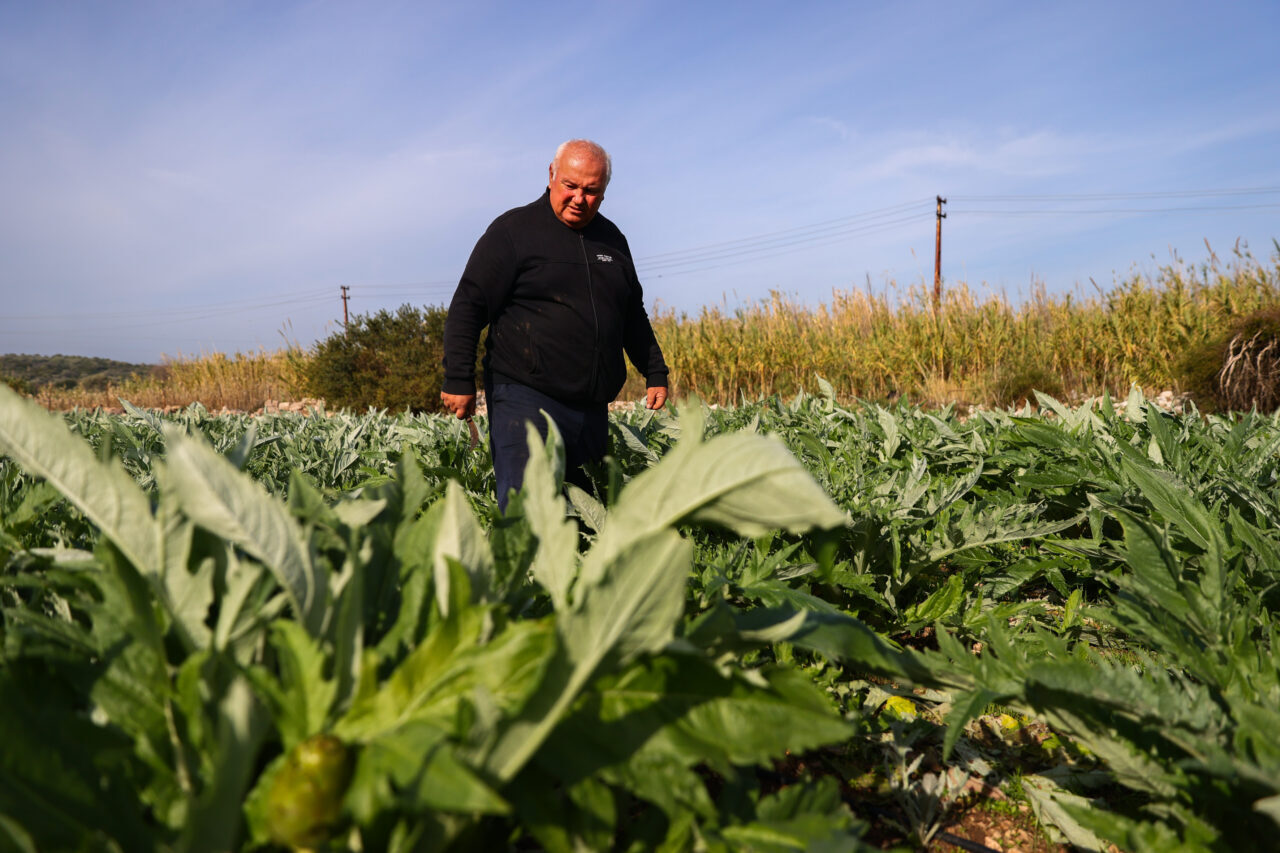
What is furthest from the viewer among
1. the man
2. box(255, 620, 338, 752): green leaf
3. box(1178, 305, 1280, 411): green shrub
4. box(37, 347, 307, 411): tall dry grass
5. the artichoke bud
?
box(37, 347, 307, 411): tall dry grass

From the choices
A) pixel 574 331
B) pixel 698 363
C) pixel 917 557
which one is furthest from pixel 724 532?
pixel 698 363

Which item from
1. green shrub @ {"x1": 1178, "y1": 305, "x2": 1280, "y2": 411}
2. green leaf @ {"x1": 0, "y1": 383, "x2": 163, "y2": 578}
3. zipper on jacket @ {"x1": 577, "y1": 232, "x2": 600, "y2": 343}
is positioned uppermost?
zipper on jacket @ {"x1": 577, "y1": 232, "x2": 600, "y2": 343}

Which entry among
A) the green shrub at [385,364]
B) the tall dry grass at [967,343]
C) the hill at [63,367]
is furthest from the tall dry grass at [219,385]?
the hill at [63,367]

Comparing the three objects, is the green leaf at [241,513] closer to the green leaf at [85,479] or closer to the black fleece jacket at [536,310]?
the green leaf at [85,479]

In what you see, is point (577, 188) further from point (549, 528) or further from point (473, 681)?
point (473, 681)

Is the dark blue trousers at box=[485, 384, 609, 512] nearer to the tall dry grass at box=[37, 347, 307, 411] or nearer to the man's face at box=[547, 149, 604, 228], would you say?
the man's face at box=[547, 149, 604, 228]

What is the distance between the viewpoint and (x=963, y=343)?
575 inches

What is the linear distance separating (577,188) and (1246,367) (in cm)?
928

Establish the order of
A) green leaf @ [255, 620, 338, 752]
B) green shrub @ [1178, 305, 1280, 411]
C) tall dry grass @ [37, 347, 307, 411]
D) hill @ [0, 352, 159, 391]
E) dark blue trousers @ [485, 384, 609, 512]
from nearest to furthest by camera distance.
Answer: green leaf @ [255, 620, 338, 752] < dark blue trousers @ [485, 384, 609, 512] < green shrub @ [1178, 305, 1280, 411] < tall dry grass @ [37, 347, 307, 411] < hill @ [0, 352, 159, 391]

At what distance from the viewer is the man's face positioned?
367cm

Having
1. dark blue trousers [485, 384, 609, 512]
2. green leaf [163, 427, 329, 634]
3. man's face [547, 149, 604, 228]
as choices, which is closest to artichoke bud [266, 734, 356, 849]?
green leaf [163, 427, 329, 634]

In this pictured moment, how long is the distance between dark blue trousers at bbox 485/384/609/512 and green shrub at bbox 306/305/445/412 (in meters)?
11.9

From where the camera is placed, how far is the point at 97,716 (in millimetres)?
980

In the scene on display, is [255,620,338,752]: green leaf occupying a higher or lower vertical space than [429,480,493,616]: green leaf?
lower
